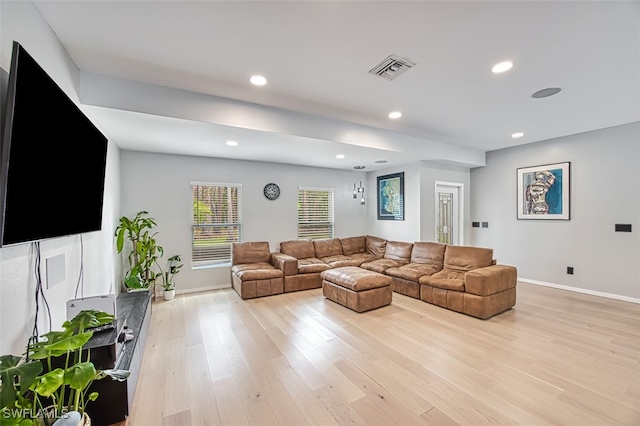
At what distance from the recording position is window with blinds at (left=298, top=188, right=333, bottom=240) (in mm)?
6176

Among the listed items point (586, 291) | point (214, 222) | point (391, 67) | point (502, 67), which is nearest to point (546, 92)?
point (502, 67)

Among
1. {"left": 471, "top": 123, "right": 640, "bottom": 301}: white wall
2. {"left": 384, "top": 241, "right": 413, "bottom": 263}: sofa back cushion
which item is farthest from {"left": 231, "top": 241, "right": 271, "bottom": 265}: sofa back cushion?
{"left": 471, "top": 123, "right": 640, "bottom": 301}: white wall

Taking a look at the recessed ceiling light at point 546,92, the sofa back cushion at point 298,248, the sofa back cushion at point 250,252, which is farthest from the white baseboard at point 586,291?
the sofa back cushion at point 250,252

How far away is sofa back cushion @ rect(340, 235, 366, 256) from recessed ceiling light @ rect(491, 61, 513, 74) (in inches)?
174

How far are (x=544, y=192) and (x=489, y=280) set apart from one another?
2822 millimetres

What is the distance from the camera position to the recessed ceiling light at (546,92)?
2.94 m

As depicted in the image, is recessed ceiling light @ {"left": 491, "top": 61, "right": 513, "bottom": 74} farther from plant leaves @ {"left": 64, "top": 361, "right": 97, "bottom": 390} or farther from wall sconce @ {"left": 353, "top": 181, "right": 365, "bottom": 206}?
wall sconce @ {"left": 353, "top": 181, "right": 365, "bottom": 206}

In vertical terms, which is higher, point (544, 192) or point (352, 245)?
point (544, 192)

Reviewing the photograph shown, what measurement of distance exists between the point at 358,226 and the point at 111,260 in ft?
16.7

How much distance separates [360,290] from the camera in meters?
3.79

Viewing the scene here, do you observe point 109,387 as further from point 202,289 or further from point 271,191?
point 271,191

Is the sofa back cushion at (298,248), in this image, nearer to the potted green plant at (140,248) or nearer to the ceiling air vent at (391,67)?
the potted green plant at (140,248)

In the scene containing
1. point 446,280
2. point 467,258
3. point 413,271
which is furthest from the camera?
point 413,271

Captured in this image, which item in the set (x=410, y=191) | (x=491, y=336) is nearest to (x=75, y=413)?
(x=491, y=336)
